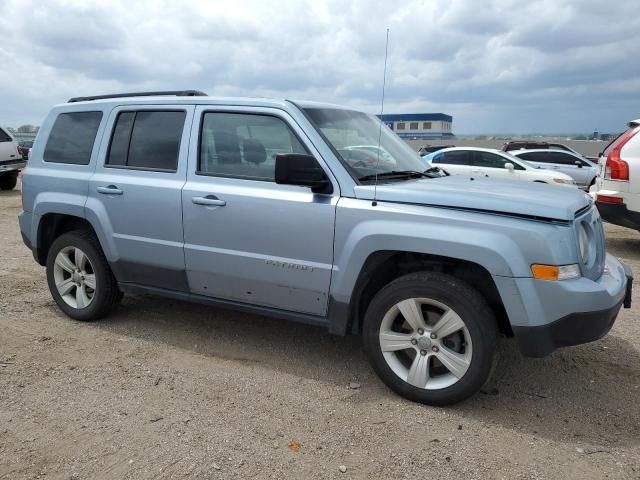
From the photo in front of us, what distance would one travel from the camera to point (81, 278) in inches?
191

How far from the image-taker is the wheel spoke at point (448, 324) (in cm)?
329

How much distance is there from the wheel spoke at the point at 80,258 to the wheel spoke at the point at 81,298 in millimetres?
184

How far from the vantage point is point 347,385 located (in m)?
3.73

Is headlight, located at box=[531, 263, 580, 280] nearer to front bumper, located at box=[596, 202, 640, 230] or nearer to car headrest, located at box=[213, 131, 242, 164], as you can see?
car headrest, located at box=[213, 131, 242, 164]

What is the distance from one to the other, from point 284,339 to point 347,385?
3.07 ft

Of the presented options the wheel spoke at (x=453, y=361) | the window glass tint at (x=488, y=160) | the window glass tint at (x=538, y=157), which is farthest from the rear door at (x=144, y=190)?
the window glass tint at (x=538, y=157)

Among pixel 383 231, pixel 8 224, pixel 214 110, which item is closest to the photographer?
pixel 383 231

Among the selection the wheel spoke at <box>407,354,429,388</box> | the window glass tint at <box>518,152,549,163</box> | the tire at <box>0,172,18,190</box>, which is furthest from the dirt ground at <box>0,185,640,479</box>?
the window glass tint at <box>518,152,549,163</box>

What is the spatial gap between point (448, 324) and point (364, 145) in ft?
4.87

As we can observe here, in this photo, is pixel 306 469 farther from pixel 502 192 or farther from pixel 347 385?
pixel 502 192

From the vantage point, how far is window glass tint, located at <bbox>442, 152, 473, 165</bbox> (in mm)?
14938

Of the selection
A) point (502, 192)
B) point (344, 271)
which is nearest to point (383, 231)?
point (344, 271)

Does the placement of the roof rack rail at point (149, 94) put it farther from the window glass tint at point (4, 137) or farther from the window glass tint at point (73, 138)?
the window glass tint at point (4, 137)

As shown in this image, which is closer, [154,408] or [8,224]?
[154,408]
